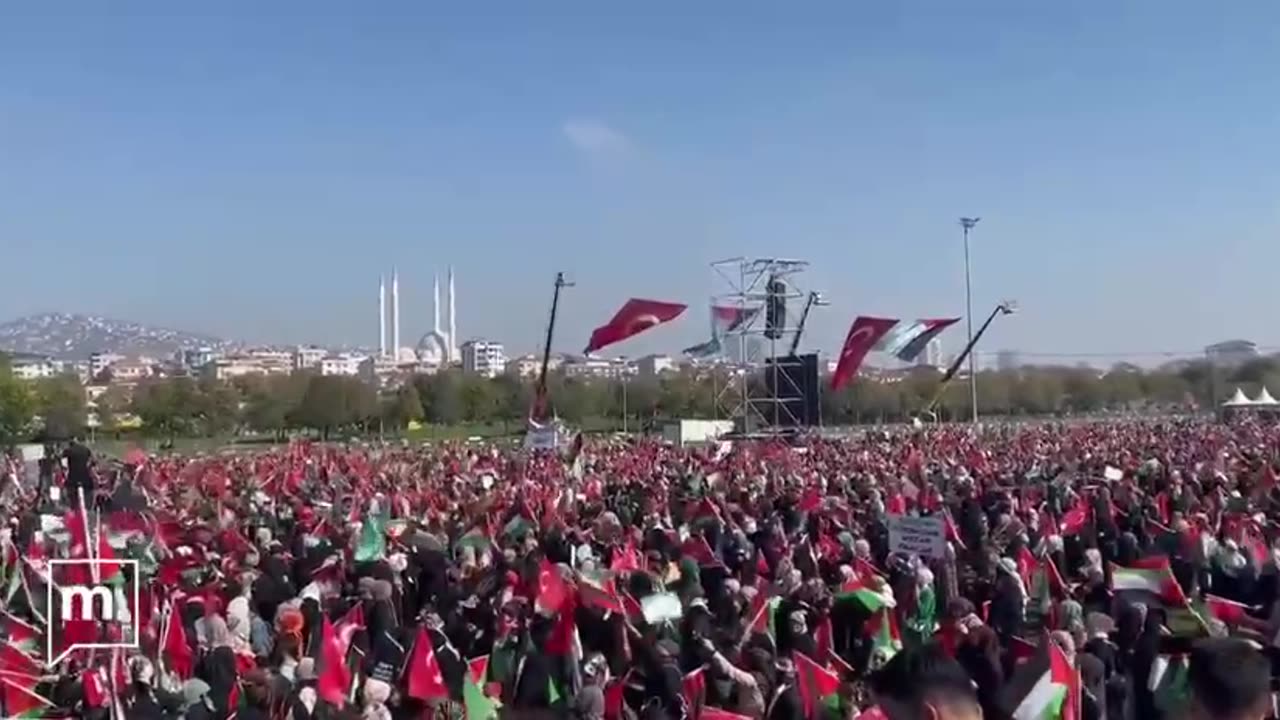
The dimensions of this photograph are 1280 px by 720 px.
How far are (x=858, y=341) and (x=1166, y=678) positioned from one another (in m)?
29.6

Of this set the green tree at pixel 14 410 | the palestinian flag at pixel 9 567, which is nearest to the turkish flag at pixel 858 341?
the palestinian flag at pixel 9 567

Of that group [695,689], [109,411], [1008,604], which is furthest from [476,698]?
[109,411]

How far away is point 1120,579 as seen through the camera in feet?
34.1

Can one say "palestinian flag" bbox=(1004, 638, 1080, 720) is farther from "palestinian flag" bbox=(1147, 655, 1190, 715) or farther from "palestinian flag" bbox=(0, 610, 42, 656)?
"palestinian flag" bbox=(0, 610, 42, 656)

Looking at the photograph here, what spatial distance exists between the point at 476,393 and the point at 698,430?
1888 inches

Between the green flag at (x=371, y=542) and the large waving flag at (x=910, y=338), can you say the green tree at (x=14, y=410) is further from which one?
the green flag at (x=371, y=542)

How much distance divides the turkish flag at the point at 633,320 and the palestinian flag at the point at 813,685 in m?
27.1

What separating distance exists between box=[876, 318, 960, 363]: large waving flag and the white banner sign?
27427 mm

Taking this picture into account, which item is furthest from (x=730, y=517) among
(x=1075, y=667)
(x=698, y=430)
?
(x=698, y=430)

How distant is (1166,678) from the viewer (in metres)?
8.47

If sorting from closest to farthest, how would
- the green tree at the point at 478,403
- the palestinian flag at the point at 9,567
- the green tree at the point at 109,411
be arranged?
the palestinian flag at the point at 9,567 < the green tree at the point at 109,411 < the green tree at the point at 478,403

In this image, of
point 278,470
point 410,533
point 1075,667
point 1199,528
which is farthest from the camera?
point 278,470

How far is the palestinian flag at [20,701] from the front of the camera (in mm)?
9164

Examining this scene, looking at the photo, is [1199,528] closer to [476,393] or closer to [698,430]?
[698,430]
